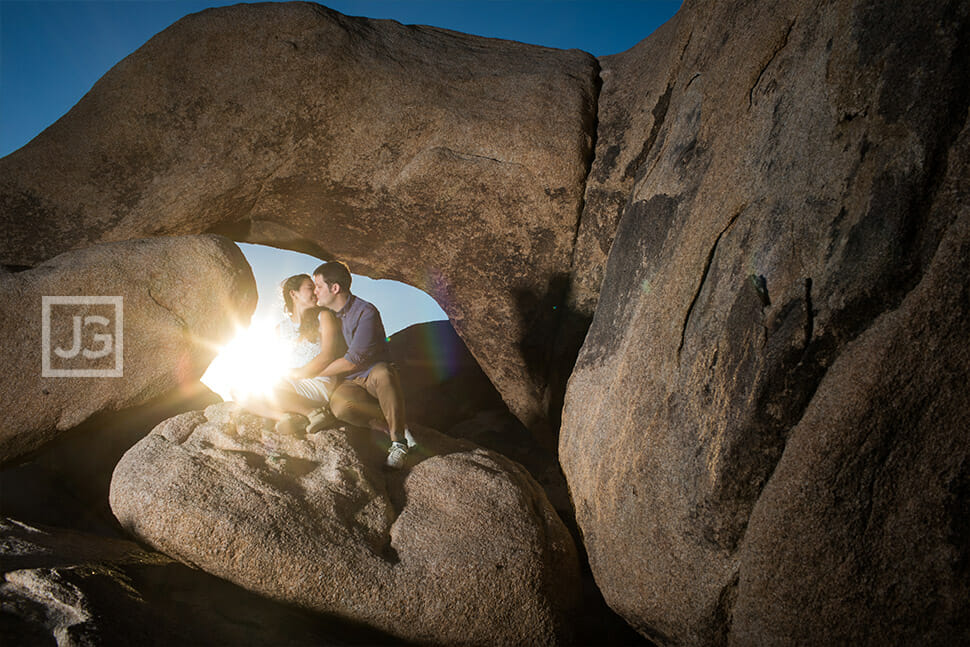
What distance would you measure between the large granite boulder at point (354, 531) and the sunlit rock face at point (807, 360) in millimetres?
445

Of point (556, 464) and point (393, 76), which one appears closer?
point (393, 76)

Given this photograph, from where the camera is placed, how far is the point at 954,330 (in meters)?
1.77

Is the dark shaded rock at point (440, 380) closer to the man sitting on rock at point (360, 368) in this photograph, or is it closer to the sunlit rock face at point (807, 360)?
the man sitting on rock at point (360, 368)

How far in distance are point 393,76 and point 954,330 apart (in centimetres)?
372

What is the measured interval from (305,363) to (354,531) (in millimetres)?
1237

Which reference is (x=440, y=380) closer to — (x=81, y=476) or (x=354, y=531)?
(x=81, y=476)

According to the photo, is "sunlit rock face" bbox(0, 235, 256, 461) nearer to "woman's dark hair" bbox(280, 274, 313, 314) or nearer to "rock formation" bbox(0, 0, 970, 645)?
"rock formation" bbox(0, 0, 970, 645)

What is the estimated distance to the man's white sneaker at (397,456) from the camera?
3.42m

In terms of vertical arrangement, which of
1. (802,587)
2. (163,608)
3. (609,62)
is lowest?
(163,608)

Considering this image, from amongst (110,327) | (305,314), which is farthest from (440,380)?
(110,327)

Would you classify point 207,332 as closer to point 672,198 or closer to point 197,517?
point 197,517

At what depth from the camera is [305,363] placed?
11.9ft

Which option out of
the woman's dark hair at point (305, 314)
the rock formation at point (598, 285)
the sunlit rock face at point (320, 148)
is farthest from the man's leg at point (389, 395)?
the sunlit rock face at point (320, 148)

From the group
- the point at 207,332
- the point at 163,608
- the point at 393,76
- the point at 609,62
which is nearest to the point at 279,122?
the point at 393,76
